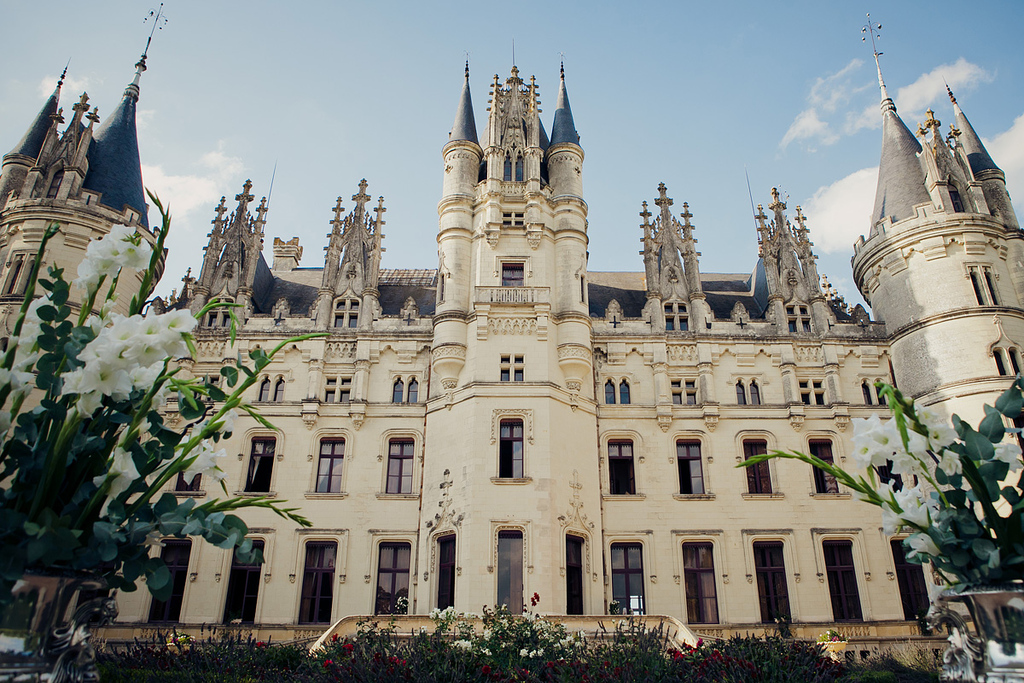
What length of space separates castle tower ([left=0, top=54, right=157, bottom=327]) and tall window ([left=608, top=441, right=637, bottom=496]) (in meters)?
17.5

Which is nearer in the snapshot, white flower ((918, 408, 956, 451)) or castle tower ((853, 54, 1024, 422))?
white flower ((918, 408, 956, 451))

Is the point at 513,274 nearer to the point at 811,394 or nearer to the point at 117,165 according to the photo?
the point at 811,394

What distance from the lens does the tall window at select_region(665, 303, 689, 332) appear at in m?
27.3

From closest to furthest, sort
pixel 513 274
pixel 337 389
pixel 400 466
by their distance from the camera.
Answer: pixel 400 466, pixel 337 389, pixel 513 274

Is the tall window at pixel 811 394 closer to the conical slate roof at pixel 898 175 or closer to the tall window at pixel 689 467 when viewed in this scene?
the tall window at pixel 689 467

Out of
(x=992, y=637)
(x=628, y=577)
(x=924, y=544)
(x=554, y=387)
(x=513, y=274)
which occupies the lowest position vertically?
(x=992, y=637)

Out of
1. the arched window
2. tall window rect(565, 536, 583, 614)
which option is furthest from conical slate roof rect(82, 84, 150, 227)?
the arched window

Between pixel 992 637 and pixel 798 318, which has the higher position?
pixel 798 318

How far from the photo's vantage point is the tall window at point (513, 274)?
26.6 metres

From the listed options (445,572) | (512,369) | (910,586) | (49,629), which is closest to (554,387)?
(512,369)

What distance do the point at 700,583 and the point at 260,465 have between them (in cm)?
1545

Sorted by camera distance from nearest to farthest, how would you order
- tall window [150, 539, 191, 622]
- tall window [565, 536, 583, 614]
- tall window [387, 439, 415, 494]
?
tall window [565, 536, 583, 614], tall window [150, 539, 191, 622], tall window [387, 439, 415, 494]

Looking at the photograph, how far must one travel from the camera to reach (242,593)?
23.0m

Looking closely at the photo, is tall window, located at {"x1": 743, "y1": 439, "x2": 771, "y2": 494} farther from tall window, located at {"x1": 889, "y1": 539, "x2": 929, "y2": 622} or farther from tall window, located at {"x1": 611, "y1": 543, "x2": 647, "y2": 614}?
tall window, located at {"x1": 611, "y1": 543, "x2": 647, "y2": 614}
